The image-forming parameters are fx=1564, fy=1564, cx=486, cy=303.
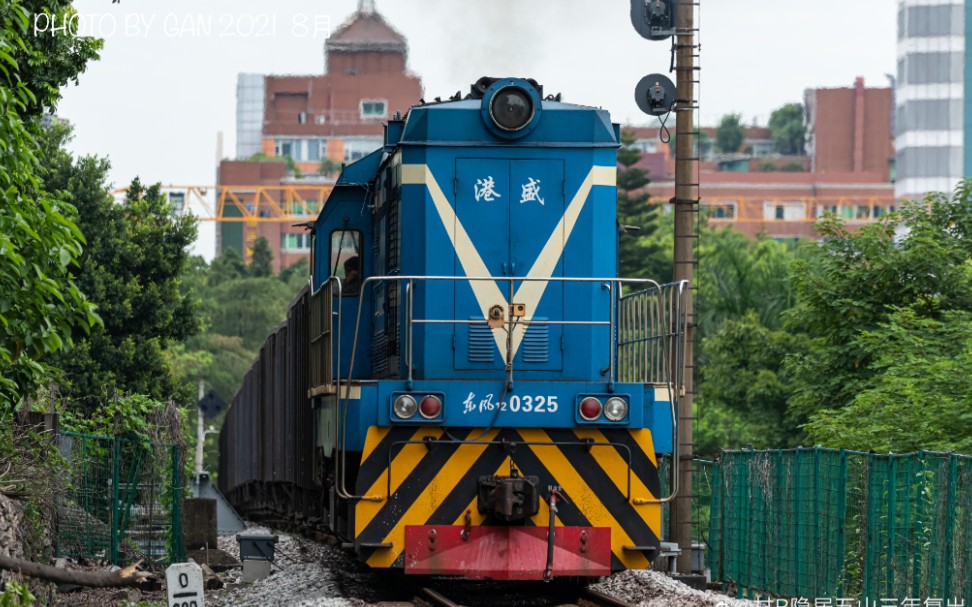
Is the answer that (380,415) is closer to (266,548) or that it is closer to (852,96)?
(266,548)

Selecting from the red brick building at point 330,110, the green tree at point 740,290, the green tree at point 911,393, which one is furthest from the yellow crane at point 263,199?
the green tree at point 911,393

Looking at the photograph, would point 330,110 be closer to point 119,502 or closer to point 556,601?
point 119,502

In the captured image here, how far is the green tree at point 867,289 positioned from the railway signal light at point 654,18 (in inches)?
344

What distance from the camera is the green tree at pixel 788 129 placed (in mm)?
148500

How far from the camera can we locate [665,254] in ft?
215

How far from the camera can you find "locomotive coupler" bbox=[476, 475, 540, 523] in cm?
1111

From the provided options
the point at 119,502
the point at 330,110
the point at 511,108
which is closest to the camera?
the point at 511,108

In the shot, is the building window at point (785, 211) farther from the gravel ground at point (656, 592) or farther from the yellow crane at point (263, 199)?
the gravel ground at point (656, 592)

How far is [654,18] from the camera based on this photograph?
651 inches

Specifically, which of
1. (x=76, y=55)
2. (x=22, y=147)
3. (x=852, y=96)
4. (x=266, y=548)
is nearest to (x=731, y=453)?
(x=266, y=548)

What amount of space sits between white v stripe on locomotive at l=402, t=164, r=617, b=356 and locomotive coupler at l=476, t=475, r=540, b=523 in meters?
1.44

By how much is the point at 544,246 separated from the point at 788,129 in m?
139

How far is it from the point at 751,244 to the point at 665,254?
15376 millimetres

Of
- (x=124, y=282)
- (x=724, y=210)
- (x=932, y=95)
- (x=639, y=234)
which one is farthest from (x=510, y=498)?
(x=724, y=210)
